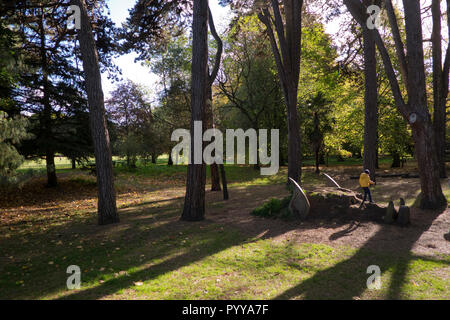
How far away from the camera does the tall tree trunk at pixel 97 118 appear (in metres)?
8.77

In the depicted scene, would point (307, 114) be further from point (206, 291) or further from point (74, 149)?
point (206, 291)

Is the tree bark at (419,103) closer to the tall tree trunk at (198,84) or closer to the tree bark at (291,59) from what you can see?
the tree bark at (291,59)

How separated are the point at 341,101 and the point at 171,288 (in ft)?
84.8

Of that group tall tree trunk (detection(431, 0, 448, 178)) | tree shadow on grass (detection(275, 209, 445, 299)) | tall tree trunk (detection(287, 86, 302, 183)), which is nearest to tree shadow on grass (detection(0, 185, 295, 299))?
tree shadow on grass (detection(275, 209, 445, 299))

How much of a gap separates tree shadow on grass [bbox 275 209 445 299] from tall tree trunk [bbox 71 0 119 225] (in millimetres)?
6932

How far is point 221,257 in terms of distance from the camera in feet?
19.9

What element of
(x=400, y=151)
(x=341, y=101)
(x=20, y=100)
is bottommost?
(x=400, y=151)

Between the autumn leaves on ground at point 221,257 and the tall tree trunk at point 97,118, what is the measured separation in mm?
898

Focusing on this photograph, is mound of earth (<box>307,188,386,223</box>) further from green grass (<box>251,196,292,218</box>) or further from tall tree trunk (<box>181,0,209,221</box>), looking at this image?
tall tree trunk (<box>181,0,209,221</box>)

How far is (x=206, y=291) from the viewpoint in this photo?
452 centimetres

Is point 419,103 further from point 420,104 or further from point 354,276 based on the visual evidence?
point 354,276
